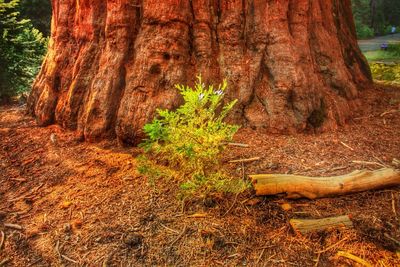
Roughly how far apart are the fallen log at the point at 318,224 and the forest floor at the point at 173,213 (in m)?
0.04

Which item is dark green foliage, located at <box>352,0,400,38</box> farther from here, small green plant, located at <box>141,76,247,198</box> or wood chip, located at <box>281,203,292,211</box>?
small green plant, located at <box>141,76,247,198</box>

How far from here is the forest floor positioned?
2.07m

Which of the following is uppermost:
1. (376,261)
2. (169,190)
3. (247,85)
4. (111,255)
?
(247,85)

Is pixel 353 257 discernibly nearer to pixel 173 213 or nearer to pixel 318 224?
pixel 318 224

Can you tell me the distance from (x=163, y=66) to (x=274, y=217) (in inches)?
73.3

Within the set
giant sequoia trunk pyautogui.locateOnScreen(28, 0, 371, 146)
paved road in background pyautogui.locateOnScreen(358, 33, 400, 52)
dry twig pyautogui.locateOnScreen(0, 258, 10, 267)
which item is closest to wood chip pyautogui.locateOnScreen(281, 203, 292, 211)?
giant sequoia trunk pyautogui.locateOnScreen(28, 0, 371, 146)

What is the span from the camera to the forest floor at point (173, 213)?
2.07m

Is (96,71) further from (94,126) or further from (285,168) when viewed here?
(285,168)

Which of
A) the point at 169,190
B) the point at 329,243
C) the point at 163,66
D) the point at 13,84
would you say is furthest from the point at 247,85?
the point at 13,84

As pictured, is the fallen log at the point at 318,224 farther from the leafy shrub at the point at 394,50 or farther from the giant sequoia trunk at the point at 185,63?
the leafy shrub at the point at 394,50

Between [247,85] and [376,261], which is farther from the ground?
[247,85]

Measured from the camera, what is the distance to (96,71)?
135 inches

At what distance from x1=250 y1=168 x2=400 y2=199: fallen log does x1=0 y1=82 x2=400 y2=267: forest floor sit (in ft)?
0.21

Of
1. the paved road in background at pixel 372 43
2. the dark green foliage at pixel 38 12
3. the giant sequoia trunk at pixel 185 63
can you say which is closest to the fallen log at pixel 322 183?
the giant sequoia trunk at pixel 185 63
